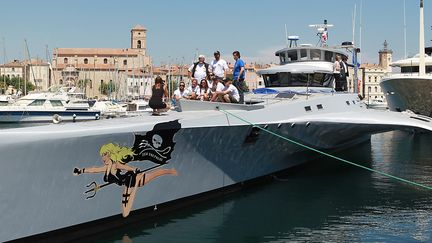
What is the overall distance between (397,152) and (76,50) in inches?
6454

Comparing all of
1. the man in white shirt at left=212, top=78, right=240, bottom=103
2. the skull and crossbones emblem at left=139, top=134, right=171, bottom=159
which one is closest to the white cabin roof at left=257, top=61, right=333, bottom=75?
the man in white shirt at left=212, top=78, right=240, bottom=103

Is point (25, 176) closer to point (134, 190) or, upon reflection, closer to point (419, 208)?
point (134, 190)

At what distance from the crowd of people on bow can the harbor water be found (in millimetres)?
2780

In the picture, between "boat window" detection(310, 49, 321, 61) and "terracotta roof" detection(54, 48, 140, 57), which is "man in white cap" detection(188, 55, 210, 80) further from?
"terracotta roof" detection(54, 48, 140, 57)

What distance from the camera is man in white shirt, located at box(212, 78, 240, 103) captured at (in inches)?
586

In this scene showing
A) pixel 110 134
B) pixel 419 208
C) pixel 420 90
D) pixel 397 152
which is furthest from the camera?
pixel 420 90

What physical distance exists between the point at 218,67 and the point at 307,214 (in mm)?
4756

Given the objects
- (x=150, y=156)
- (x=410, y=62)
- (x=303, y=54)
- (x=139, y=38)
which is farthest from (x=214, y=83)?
(x=139, y=38)

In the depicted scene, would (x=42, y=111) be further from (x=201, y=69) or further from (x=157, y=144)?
(x=157, y=144)

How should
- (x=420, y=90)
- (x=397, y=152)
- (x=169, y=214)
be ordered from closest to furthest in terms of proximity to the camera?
1. (x=169, y=214)
2. (x=397, y=152)
3. (x=420, y=90)

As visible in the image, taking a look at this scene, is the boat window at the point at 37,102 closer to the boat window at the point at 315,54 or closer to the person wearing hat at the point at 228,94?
the boat window at the point at 315,54

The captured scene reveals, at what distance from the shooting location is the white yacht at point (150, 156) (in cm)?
995

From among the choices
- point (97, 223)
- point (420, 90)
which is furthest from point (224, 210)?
point (420, 90)

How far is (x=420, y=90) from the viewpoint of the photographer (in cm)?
3828
